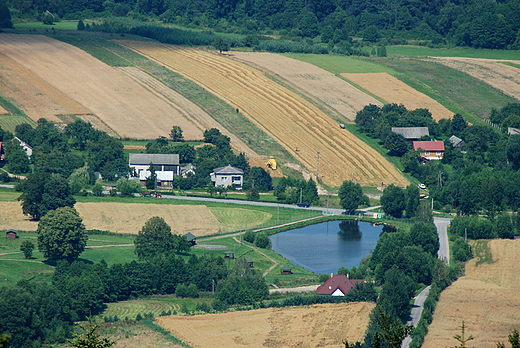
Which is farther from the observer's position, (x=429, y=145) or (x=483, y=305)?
(x=429, y=145)

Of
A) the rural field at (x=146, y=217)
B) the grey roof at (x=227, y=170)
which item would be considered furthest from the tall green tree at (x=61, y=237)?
the grey roof at (x=227, y=170)

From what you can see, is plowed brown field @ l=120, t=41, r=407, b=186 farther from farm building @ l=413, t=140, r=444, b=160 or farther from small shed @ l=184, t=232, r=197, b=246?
small shed @ l=184, t=232, r=197, b=246

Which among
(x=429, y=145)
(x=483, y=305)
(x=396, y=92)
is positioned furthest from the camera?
(x=396, y=92)

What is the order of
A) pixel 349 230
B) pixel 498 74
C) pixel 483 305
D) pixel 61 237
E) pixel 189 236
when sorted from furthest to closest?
pixel 498 74
pixel 349 230
pixel 189 236
pixel 61 237
pixel 483 305

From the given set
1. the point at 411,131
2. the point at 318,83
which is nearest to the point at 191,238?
the point at 411,131

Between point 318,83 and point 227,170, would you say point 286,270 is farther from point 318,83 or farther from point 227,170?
point 318,83

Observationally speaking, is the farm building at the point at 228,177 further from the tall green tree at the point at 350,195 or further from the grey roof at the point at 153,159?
the tall green tree at the point at 350,195

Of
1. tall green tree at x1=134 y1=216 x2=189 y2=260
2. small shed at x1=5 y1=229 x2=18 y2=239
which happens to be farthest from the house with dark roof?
small shed at x1=5 y1=229 x2=18 y2=239
